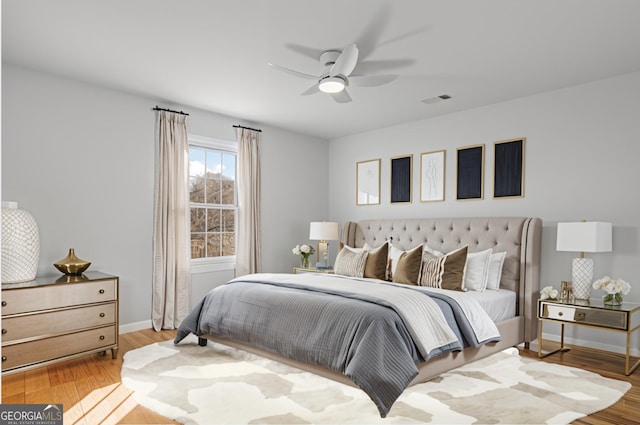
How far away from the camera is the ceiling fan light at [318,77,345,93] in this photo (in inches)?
142

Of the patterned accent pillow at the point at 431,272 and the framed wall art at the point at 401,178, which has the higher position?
the framed wall art at the point at 401,178

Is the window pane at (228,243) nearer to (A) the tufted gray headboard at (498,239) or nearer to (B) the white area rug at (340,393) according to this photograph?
(A) the tufted gray headboard at (498,239)

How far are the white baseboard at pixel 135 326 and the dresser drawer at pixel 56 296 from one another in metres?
0.87

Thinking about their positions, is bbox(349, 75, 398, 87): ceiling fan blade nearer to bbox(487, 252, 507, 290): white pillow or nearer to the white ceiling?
the white ceiling

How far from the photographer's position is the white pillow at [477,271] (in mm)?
4348

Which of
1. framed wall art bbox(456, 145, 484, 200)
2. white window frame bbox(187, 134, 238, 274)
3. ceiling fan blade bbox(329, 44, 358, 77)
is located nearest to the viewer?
ceiling fan blade bbox(329, 44, 358, 77)

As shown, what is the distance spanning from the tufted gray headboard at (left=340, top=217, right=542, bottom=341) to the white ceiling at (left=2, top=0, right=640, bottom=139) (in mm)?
1402

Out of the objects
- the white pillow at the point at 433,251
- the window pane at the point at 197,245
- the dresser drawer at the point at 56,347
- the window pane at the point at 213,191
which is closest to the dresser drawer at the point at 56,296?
the dresser drawer at the point at 56,347

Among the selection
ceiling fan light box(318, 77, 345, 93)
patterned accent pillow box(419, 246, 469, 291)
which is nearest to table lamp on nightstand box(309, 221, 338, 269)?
patterned accent pillow box(419, 246, 469, 291)

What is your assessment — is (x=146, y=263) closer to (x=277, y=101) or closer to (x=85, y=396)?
(x=85, y=396)

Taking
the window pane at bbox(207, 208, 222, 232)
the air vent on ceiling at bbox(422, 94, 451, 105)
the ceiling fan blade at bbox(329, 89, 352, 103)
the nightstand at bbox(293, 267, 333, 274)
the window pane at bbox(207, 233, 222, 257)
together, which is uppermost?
the air vent on ceiling at bbox(422, 94, 451, 105)

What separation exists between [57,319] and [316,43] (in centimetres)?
308

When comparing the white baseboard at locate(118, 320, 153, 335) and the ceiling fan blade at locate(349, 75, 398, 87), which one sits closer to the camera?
the ceiling fan blade at locate(349, 75, 398, 87)

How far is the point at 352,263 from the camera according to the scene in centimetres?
508
